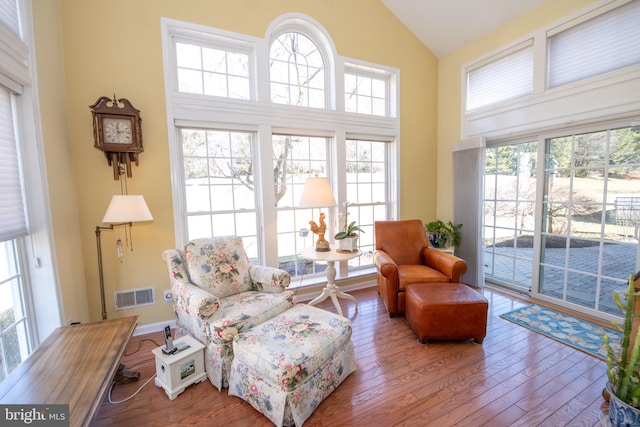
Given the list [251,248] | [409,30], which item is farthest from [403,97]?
[251,248]

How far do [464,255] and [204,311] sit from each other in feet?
10.9

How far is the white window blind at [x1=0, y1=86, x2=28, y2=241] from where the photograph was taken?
63.5 inches

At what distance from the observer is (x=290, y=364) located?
1475 millimetres

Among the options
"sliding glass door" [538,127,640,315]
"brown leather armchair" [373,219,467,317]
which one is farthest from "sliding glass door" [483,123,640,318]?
"brown leather armchair" [373,219,467,317]

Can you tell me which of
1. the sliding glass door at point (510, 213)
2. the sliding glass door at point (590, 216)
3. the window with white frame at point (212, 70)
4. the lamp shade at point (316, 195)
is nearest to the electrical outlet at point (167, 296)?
the lamp shade at point (316, 195)

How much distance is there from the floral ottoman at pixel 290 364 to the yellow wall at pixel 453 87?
2.95 metres

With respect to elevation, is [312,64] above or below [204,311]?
above

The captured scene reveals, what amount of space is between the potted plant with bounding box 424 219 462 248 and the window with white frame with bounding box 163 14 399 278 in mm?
947

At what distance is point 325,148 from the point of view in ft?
11.2

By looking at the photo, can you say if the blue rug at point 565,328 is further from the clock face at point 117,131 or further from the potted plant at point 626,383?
the clock face at point 117,131

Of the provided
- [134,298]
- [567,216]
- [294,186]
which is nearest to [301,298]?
[294,186]

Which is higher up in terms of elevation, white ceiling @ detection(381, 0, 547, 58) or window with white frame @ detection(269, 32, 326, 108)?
white ceiling @ detection(381, 0, 547, 58)

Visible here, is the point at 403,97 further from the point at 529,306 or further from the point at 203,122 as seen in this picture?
the point at 529,306

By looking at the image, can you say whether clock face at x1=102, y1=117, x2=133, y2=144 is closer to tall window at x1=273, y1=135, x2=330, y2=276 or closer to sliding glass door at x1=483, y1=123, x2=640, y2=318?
tall window at x1=273, y1=135, x2=330, y2=276
